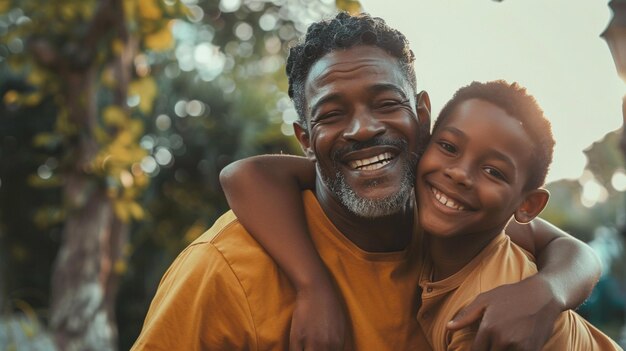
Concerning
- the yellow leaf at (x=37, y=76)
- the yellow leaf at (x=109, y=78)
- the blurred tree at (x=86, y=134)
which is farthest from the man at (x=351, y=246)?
the yellow leaf at (x=37, y=76)

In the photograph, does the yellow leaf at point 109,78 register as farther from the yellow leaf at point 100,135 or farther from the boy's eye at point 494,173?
the boy's eye at point 494,173

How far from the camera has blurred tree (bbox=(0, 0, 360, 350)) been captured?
5.95m

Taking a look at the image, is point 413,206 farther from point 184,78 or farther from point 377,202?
point 184,78

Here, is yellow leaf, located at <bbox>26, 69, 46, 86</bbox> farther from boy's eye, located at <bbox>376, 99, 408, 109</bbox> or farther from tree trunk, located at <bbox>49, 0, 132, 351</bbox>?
boy's eye, located at <bbox>376, 99, 408, 109</bbox>

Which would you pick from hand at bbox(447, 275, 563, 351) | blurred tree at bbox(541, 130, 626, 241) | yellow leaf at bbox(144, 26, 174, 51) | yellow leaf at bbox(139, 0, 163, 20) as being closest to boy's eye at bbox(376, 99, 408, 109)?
hand at bbox(447, 275, 563, 351)

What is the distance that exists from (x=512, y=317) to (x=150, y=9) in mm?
3408

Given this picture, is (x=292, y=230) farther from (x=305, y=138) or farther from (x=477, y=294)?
(x=477, y=294)

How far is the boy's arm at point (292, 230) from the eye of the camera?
95.6 inches

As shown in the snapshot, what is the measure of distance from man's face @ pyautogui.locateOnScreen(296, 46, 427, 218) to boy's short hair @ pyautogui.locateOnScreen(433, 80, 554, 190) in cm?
16

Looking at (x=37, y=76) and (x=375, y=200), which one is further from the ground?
(x=375, y=200)

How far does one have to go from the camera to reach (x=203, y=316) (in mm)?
2492

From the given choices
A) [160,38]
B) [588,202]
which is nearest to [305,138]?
[160,38]

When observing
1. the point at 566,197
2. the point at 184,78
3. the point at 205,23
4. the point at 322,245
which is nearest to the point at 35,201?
the point at 184,78

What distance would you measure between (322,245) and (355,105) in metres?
0.50
